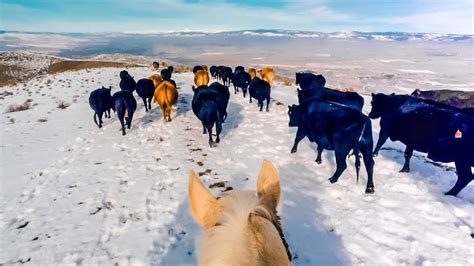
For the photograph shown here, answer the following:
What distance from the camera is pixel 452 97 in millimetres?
11031

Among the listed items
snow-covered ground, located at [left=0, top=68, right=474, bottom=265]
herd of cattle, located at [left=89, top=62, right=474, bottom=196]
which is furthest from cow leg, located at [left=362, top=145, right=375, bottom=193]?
snow-covered ground, located at [left=0, top=68, right=474, bottom=265]

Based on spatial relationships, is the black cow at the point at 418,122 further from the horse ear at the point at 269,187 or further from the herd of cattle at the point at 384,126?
the horse ear at the point at 269,187

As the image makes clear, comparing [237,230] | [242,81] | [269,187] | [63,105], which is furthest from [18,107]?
[237,230]

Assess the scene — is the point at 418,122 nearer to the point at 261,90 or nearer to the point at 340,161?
the point at 340,161

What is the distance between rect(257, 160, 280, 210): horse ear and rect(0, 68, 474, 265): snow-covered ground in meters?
2.71

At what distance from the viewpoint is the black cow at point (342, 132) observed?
581 centimetres

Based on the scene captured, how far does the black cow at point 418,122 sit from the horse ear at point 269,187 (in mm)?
5551

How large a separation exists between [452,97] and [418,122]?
248 inches

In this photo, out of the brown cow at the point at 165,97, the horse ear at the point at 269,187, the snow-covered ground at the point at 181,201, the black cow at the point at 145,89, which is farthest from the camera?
the black cow at the point at 145,89

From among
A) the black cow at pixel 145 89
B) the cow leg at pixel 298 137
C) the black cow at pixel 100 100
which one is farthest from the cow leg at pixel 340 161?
the black cow at pixel 145 89

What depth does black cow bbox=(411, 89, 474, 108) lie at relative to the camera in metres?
10.6

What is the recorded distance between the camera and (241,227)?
120cm

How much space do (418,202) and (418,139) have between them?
1.63 meters

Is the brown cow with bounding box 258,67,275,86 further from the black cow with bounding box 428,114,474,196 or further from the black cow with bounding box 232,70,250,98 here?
the black cow with bounding box 428,114,474,196
